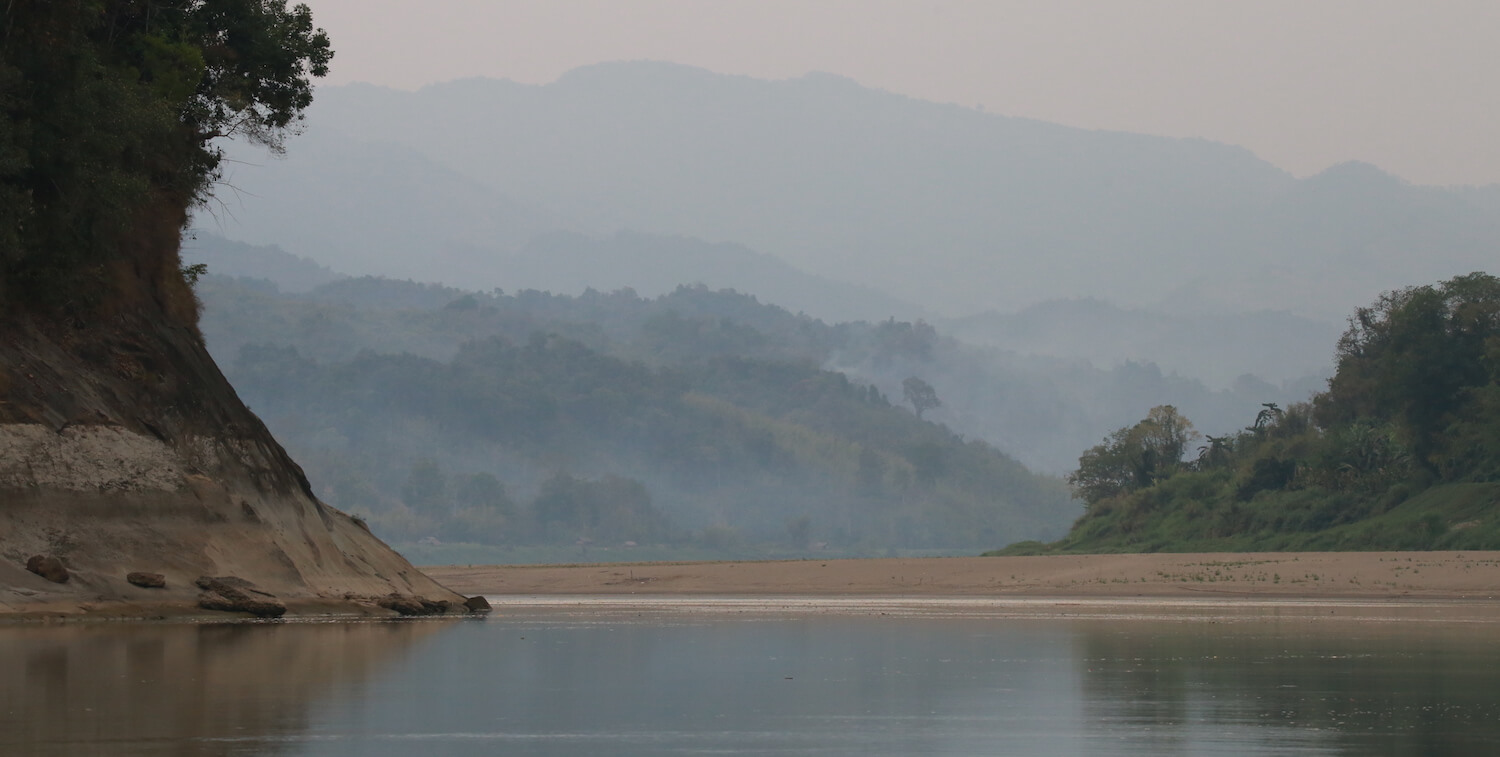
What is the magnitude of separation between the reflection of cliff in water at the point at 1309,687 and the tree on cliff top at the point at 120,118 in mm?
17693

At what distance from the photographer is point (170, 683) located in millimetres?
15477

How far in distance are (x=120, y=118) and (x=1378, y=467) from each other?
52.5 metres

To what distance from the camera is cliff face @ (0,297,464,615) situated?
85.8ft

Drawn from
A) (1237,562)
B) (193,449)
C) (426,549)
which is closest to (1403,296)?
(1237,562)

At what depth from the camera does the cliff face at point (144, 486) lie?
85.8ft

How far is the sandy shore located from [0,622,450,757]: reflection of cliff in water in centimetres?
2668

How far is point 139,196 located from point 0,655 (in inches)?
505

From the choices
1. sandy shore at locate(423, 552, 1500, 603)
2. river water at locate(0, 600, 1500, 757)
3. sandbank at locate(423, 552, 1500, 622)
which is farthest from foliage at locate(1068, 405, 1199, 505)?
river water at locate(0, 600, 1500, 757)

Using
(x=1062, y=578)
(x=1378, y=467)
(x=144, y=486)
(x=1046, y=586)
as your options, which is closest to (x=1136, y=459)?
(x=1378, y=467)

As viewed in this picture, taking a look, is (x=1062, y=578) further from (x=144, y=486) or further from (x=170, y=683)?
(x=170, y=683)

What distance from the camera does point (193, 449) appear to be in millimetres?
30000

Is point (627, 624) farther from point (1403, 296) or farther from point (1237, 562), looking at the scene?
point (1403, 296)

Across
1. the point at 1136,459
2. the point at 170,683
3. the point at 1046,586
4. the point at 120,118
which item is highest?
the point at 120,118

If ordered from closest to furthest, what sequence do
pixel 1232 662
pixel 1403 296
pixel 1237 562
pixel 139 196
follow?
pixel 1232 662
pixel 139 196
pixel 1237 562
pixel 1403 296
